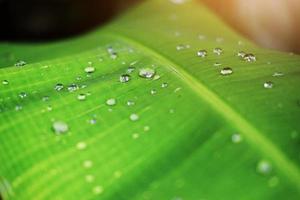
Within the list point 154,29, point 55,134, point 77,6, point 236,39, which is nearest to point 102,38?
point 154,29

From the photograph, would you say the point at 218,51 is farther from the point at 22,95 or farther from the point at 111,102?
the point at 22,95

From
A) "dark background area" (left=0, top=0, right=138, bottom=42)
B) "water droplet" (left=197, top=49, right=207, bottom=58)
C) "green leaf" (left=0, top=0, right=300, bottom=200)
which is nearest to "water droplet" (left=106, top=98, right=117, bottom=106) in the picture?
"green leaf" (left=0, top=0, right=300, bottom=200)

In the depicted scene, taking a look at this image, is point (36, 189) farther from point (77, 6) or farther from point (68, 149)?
point (77, 6)

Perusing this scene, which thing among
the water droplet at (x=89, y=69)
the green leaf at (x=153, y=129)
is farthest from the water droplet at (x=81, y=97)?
the water droplet at (x=89, y=69)

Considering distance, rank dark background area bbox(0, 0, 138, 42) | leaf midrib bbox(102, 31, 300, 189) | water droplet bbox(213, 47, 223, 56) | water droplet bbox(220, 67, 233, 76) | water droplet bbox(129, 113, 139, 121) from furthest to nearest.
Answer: dark background area bbox(0, 0, 138, 42) → water droplet bbox(213, 47, 223, 56) → water droplet bbox(220, 67, 233, 76) → water droplet bbox(129, 113, 139, 121) → leaf midrib bbox(102, 31, 300, 189)

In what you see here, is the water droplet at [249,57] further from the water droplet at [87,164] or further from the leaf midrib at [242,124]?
the water droplet at [87,164]

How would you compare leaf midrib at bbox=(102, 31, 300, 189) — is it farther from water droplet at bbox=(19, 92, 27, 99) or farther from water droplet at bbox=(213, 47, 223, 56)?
water droplet at bbox=(19, 92, 27, 99)
